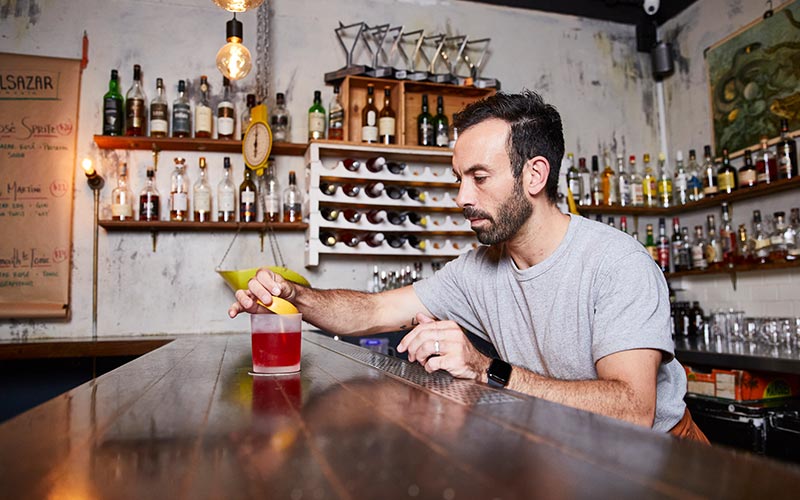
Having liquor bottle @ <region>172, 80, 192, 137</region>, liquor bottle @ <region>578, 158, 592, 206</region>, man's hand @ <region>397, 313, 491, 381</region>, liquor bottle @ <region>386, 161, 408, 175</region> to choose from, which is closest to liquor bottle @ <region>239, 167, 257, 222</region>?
liquor bottle @ <region>172, 80, 192, 137</region>

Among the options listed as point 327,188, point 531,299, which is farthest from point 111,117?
point 531,299

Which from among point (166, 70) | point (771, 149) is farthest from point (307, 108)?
point (771, 149)

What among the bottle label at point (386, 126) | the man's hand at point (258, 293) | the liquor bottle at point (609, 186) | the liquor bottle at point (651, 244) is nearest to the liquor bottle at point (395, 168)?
the bottle label at point (386, 126)

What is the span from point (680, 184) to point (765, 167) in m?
0.64

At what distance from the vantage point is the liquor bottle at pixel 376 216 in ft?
10.9

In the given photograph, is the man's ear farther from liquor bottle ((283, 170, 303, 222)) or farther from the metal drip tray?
liquor bottle ((283, 170, 303, 222))

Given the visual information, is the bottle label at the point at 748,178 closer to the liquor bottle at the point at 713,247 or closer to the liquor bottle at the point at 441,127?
the liquor bottle at the point at 713,247

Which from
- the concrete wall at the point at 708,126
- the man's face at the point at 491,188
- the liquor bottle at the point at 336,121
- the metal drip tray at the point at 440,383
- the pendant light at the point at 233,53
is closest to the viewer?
the metal drip tray at the point at 440,383

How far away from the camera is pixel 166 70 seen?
3432 mm

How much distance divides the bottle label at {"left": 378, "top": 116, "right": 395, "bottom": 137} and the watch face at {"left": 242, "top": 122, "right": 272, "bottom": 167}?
0.69 m

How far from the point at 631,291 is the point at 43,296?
2.97 meters

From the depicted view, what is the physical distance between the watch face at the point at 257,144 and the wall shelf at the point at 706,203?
1.87 metres

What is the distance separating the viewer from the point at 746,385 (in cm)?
246

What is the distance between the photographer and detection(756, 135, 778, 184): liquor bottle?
3135 millimetres
